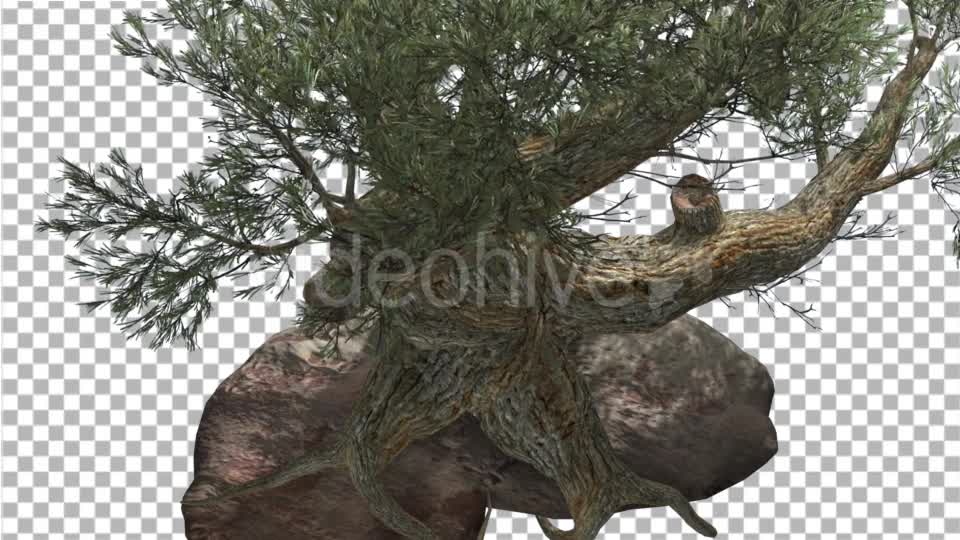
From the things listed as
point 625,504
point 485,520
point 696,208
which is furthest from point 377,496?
point 696,208

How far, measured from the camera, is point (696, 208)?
6035mm

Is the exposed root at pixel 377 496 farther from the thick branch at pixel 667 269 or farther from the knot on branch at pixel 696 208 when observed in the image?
the knot on branch at pixel 696 208

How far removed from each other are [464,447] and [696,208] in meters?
1.85

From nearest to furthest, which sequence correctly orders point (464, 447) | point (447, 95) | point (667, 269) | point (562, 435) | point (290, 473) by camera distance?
point (447, 95) < point (667, 269) < point (562, 435) < point (290, 473) < point (464, 447)

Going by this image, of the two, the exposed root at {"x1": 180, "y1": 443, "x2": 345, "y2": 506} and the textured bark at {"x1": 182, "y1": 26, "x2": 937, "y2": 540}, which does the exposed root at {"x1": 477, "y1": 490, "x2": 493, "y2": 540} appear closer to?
the textured bark at {"x1": 182, "y1": 26, "x2": 937, "y2": 540}

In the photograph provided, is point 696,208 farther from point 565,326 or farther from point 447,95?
point 447,95

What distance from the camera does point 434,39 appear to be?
4.83 meters

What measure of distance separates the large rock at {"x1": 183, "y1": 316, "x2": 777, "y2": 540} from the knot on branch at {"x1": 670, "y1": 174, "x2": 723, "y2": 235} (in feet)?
4.11

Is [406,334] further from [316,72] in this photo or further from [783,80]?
[783,80]

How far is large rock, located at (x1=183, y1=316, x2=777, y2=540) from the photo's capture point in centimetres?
708

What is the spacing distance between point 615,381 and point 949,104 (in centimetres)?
209

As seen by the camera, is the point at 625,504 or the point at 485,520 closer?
the point at 625,504

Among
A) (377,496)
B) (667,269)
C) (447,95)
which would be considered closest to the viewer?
(447,95)

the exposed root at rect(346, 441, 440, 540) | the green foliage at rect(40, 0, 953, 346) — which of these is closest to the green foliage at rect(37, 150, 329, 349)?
the green foliage at rect(40, 0, 953, 346)
